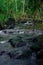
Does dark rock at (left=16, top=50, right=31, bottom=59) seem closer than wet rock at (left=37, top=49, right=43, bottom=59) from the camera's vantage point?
No

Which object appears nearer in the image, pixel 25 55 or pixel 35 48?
pixel 25 55

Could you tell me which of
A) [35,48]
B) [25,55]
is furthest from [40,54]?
[35,48]

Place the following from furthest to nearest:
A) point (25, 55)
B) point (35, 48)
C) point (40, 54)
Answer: point (35, 48) < point (25, 55) < point (40, 54)

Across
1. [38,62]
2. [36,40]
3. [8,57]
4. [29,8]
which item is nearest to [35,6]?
[29,8]

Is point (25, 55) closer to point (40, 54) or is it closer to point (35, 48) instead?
point (40, 54)

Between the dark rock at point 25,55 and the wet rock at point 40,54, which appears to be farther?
the dark rock at point 25,55

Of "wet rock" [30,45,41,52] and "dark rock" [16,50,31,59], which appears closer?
"dark rock" [16,50,31,59]

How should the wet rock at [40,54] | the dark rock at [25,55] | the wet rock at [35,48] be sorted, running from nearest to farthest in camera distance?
the wet rock at [40,54]
the dark rock at [25,55]
the wet rock at [35,48]

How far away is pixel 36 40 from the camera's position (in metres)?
15.4

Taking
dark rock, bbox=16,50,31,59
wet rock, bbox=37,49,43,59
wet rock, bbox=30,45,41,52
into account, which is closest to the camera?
wet rock, bbox=37,49,43,59

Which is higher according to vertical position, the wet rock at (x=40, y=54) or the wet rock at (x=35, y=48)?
the wet rock at (x=40, y=54)

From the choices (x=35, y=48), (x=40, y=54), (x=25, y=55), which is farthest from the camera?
(x=35, y=48)

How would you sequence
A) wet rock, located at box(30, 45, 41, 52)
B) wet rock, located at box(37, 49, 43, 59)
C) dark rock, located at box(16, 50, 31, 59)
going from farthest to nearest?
wet rock, located at box(30, 45, 41, 52)
dark rock, located at box(16, 50, 31, 59)
wet rock, located at box(37, 49, 43, 59)

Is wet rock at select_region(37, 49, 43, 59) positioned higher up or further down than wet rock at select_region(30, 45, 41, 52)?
higher up
